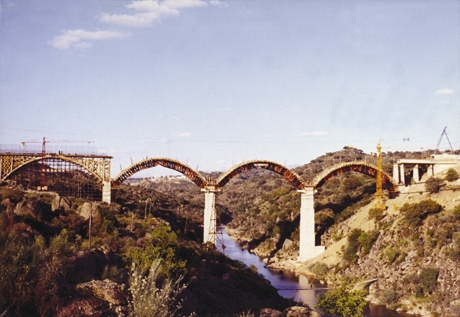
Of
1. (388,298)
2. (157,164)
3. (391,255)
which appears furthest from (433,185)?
→ (157,164)

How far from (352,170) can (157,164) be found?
99.0ft

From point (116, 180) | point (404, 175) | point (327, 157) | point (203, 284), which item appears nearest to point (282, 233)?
point (404, 175)

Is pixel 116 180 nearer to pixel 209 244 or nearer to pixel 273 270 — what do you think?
pixel 209 244

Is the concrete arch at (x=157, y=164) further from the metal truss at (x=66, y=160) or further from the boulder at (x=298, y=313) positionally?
the boulder at (x=298, y=313)

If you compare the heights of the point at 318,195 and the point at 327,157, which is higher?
the point at 327,157

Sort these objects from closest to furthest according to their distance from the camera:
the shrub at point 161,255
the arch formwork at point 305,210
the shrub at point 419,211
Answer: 1. the shrub at point 161,255
2. the shrub at point 419,211
3. the arch formwork at point 305,210

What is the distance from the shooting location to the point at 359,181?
9488cm

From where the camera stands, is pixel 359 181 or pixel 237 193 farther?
pixel 237 193

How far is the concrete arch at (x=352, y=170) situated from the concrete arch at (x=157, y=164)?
1734cm

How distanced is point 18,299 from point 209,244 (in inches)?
1765

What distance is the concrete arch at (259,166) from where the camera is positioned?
221 feet

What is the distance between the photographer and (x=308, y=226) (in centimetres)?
7031

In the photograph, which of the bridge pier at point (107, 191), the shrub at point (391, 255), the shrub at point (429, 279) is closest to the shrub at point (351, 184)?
the shrub at point (391, 255)

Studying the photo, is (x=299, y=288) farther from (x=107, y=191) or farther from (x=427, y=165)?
(x=427, y=165)
